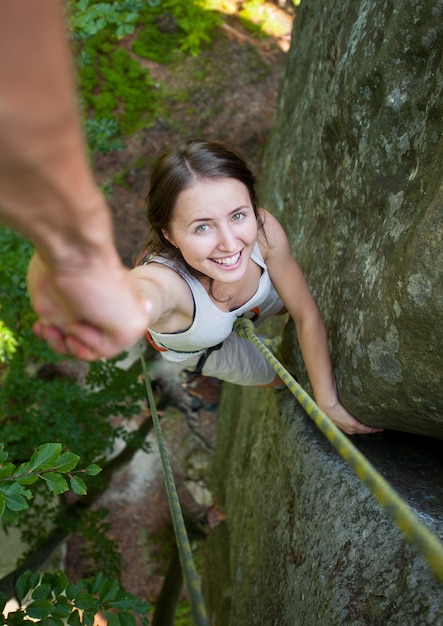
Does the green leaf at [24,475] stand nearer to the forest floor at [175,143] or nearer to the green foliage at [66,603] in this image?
the green foliage at [66,603]

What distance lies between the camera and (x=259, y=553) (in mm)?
2824

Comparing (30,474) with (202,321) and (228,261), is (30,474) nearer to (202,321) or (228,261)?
(202,321)

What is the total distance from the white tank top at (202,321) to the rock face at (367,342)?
0.34m

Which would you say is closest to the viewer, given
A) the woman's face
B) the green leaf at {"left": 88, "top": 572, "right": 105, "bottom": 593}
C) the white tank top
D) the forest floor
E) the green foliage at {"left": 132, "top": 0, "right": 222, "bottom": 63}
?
the green leaf at {"left": 88, "top": 572, "right": 105, "bottom": 593}

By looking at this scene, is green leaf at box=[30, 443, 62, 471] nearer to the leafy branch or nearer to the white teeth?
the leafy branch

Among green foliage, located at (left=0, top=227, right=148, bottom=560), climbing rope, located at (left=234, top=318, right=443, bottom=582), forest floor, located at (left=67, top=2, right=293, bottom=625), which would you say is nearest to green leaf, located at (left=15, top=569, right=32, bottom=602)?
climbing rope, located at (left=234, top=318, right=443, bottom=582)

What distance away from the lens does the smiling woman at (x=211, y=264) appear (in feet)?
6.86

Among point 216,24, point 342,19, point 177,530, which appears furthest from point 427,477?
point 216,24

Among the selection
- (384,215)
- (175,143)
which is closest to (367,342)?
(384,215)

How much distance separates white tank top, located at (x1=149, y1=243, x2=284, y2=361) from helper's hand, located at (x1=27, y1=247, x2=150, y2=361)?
1002 millimetres

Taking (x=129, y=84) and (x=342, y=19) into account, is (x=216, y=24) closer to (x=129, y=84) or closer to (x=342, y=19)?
(x=129, y=84)

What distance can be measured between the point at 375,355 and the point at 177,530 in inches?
40.1

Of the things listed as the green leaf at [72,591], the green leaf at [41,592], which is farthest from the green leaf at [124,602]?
the green leaf at [41,592]

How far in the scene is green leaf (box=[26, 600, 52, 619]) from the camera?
171 cm
